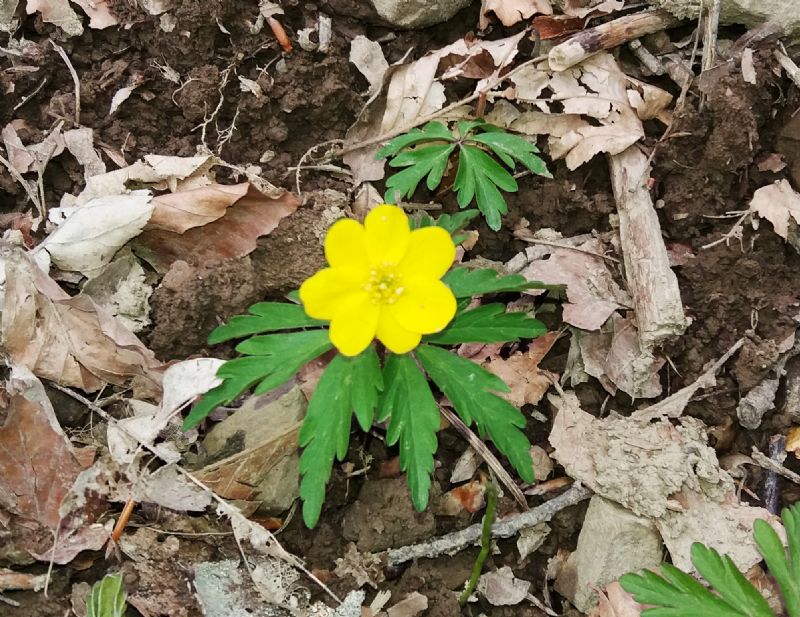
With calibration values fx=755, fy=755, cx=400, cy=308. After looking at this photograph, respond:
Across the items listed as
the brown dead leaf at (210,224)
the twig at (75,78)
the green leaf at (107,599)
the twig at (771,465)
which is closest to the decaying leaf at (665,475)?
the twig at (771,465)

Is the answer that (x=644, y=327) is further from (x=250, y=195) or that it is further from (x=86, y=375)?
(x=86, y=375)

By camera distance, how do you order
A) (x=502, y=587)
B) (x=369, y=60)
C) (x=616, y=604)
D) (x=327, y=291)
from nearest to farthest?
(x=327, y=291) → (x=616, y=604) → (x=502, y=587) → (x=369, y=60)

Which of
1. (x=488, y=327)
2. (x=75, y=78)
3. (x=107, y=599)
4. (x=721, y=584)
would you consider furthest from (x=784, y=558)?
(x=75, y=78)

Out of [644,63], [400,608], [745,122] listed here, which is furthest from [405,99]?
[400,608]

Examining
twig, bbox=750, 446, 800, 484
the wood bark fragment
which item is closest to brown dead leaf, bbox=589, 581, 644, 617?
twig, bbox=750, 446, 800, 484

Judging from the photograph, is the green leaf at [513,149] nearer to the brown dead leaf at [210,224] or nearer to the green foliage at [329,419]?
the brown dead leaf at [210,224]

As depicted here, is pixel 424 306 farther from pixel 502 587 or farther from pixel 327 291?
pixel 502 587
